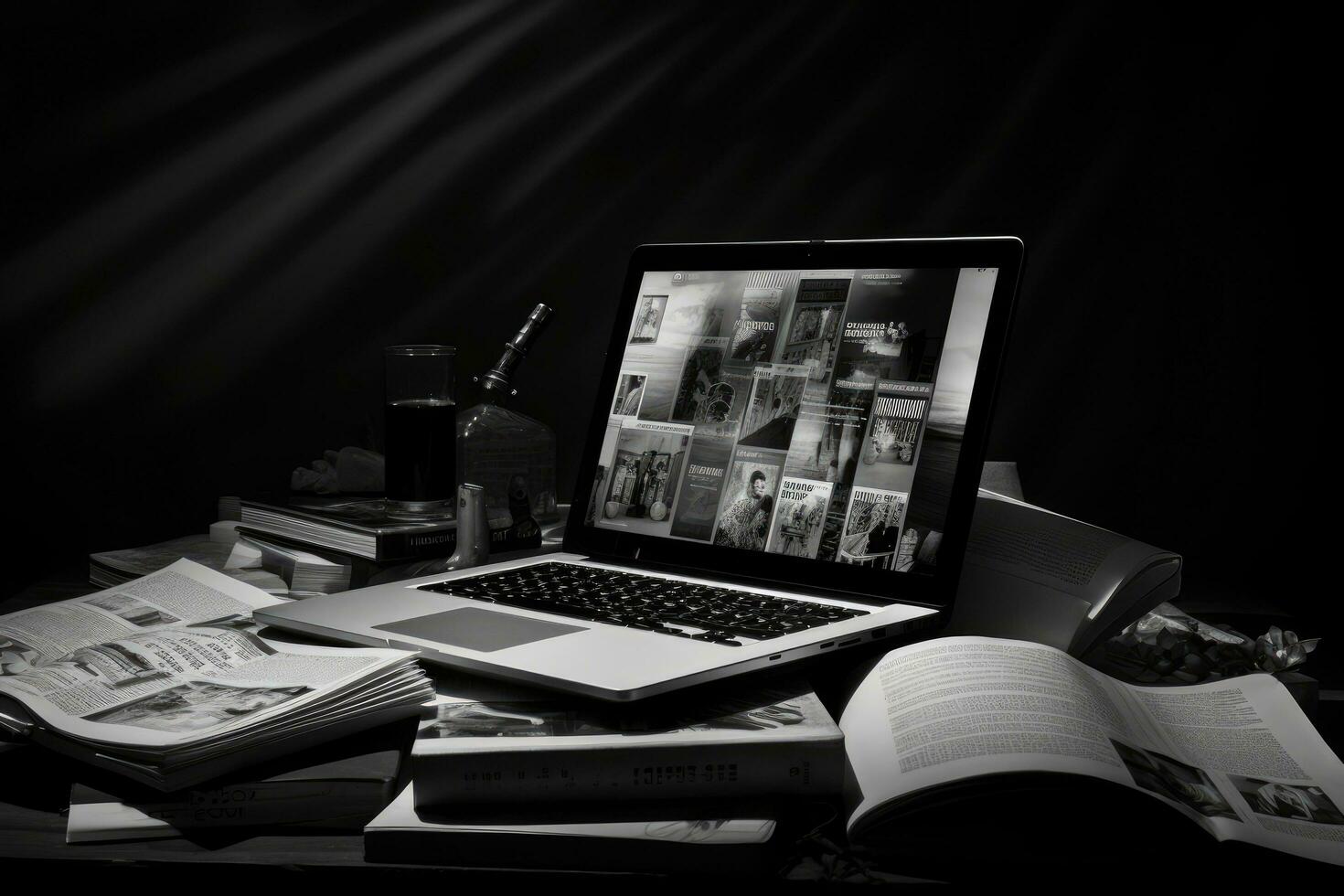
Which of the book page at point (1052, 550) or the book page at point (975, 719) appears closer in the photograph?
the book page at point (975, 719)

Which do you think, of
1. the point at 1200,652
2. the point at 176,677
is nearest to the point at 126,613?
the point at 176,677

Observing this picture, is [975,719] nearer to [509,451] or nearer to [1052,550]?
[1052,550]

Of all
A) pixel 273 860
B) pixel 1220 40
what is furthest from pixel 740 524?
pixel 1220 40

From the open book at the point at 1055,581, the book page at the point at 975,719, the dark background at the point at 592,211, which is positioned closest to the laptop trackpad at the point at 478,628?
the book page at the point at 975,719

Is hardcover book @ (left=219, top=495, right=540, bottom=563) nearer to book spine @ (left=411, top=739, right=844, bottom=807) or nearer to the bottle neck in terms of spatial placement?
the bottle neck

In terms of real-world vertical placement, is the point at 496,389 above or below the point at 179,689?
above

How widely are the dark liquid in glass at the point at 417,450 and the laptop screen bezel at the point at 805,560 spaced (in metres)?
0.19

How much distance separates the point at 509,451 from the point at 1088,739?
76 centimetres

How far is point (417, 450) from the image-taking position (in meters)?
1.15

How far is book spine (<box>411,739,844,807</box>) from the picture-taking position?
537 millimetres

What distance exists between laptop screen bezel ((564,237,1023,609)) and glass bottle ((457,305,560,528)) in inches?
6.2

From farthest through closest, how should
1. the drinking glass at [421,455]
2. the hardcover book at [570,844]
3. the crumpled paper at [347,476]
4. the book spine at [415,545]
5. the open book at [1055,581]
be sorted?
the crumpled paper at [347,476] < the drinking glass at [421,455] < the book spine at [415,545] < the open book at [1055,581] < the hardcover book at [570,844]

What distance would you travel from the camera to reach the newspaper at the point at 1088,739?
54 cm

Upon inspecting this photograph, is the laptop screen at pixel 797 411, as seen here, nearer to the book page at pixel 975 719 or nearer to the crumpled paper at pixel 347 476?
the book page at pixel 975 719
